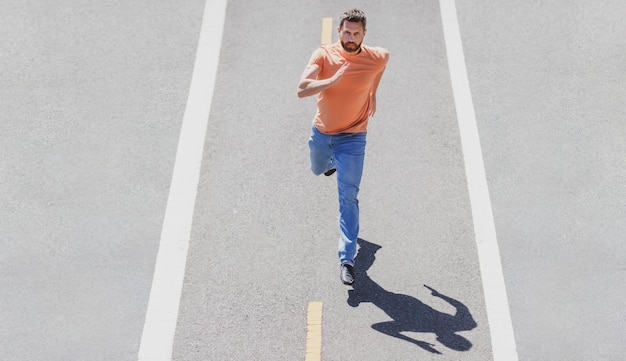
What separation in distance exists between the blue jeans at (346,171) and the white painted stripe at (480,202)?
136 cm

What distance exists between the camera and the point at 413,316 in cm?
1078

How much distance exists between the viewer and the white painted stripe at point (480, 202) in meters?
10.6

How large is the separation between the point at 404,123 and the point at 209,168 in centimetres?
236

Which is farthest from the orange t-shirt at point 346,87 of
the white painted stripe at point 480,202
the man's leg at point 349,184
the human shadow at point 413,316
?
the white painted stripe at point 480,202

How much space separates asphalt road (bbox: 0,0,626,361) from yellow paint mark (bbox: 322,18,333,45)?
6.3 inches

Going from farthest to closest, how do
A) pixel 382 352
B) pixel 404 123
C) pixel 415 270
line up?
pixel 404 123
pixel 415 270
pixel 382 352

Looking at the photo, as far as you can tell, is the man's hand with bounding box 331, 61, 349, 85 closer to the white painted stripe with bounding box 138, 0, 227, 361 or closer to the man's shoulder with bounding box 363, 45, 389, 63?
the man's shoulder with bounding box 363, 45, 389, 63

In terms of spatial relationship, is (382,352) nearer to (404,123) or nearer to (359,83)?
(359,83)

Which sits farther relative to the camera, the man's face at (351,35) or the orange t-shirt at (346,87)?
the orange t-shirt at (346,87)

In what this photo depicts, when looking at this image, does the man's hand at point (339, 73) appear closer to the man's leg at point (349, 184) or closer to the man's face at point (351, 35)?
the man's face at point (351, 35)

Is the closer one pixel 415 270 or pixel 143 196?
pixel 415 270

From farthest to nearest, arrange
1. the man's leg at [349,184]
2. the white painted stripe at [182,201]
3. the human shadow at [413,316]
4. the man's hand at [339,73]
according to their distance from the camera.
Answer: the man's leg at [349,184]
the white painted stripe at [182,201]
the human shadow at [413,316]
the man's hand at [339,73]

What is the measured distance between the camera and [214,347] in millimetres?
10453

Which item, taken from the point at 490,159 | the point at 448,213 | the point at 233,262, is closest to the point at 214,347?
the point at 233,262
